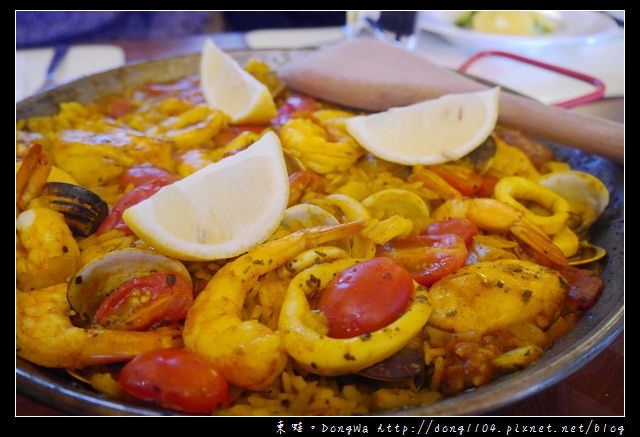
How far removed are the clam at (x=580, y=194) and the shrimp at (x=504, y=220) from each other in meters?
0.37

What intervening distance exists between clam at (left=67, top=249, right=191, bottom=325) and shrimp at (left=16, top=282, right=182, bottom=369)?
3.1 inches

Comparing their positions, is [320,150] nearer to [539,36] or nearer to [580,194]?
[580,194]

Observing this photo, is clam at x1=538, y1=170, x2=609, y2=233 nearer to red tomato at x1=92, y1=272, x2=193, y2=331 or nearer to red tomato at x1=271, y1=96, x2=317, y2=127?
red tomato at x1=271, y1=96, x2=317, y2=127

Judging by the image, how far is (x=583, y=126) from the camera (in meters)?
2.37

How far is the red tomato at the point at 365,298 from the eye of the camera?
1445 millimetres

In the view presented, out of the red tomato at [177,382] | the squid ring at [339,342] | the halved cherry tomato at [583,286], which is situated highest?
the squid ring at [339,342]

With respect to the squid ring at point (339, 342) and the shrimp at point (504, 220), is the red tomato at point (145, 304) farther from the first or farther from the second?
the shrimp at point (504, 220)

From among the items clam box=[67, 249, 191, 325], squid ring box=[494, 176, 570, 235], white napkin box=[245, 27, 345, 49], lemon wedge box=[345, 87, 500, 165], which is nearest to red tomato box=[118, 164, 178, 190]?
clam box=[67, 249, 191, 325]

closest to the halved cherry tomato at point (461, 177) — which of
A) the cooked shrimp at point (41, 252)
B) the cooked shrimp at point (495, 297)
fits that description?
the cooked shrimp at point (495, 297)

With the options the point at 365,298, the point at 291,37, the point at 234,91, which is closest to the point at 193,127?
the point at 234,91

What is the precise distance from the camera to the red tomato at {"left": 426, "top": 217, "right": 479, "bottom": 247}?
1.90 m

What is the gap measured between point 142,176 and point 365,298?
47.6 inches

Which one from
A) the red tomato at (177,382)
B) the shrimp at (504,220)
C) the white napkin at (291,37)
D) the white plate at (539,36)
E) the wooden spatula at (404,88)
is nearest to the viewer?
the red tomato at (177,382)
